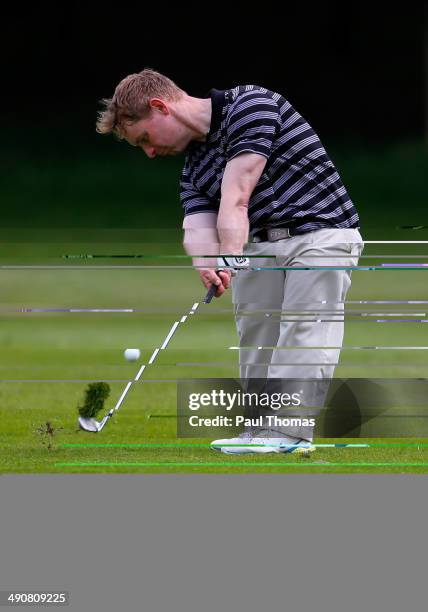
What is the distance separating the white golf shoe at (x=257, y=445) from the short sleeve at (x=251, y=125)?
2.25 feet

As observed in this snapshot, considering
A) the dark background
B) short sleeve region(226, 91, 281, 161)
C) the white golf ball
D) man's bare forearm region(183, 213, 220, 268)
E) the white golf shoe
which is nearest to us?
the white golf shoe

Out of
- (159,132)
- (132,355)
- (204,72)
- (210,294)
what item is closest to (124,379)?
(132,355)

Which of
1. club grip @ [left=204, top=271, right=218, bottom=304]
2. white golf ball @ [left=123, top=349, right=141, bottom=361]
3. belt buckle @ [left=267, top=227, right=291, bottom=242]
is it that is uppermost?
belt buckle @ [left=267, top=227, right=291, bottom=242]

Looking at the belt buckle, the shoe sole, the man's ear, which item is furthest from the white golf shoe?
the man's ear

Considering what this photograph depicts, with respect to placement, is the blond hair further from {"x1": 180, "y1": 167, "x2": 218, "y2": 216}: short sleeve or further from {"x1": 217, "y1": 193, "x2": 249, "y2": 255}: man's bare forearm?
{"x1": 180, "y1": 167, "x2": 218, "y2": 216}: short sleeve

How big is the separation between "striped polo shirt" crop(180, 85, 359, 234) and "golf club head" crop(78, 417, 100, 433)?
646 mm

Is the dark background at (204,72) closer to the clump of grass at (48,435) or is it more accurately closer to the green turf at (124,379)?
the green turf at (124,379)

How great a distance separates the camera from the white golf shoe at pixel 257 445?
10.1 feet

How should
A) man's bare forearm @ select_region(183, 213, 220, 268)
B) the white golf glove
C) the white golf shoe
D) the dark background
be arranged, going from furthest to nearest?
the dark background < man's bare forearm @ select_region(183, 213, 220, 268) < the white golf shoe < the white golf glove

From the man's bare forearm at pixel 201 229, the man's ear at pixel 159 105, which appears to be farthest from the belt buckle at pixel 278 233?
the man's ear at pixel 159 105

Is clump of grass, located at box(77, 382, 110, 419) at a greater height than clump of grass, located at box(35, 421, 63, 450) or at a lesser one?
greater

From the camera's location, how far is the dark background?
1548 cm

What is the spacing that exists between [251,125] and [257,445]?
0.78 metres

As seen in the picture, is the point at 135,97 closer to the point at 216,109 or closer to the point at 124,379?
the point at 216,109
